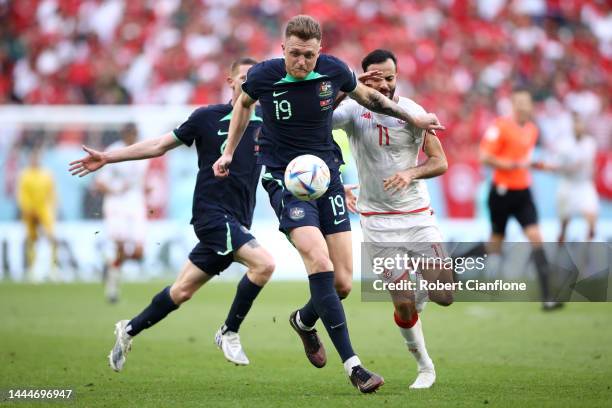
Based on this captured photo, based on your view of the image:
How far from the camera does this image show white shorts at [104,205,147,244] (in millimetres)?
16656

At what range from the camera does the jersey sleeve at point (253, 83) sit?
718 cm

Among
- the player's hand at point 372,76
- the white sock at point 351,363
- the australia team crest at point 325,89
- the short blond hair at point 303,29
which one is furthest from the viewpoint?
the player's hand at point 372,76

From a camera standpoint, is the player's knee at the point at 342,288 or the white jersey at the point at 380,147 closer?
the player's knee at the point at 342,288

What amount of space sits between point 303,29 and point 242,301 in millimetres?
2583

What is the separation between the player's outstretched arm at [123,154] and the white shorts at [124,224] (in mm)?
8706

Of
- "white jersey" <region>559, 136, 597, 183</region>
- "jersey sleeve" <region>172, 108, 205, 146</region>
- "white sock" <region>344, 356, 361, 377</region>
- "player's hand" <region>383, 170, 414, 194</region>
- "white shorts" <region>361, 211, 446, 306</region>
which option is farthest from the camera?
"white jersey" <region>559, 136, 597, 183</region>

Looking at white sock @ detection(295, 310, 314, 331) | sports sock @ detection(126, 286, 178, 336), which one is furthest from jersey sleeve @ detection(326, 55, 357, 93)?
sports sock @ detection(126, 286, 178, 336)

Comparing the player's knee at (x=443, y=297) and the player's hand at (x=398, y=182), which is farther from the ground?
the player's hand at (x=398, y=182)

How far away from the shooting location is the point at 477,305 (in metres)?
14.7

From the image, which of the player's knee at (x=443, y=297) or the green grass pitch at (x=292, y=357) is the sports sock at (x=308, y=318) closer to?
the green grass pitch at (x=292, y=357)

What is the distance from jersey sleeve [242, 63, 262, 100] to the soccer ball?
0.58 meters

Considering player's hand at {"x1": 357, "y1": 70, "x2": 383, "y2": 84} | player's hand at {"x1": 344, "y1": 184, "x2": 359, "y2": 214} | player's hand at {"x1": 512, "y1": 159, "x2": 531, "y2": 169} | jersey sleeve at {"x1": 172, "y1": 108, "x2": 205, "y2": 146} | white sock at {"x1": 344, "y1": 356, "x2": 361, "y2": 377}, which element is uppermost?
player's hand at {"x1": 357, "y1": 70, "x2": 383, "y2": 84}

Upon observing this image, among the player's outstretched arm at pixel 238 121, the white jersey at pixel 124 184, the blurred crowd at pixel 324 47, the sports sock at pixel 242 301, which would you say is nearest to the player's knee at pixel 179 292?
the sports sock at pixel 242 301

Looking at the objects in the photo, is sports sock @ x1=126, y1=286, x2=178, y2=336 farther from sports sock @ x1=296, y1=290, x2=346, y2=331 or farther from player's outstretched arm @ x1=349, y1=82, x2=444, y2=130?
player's outstretched arm @ x1=349, y1=82, x2=444, y2=130
